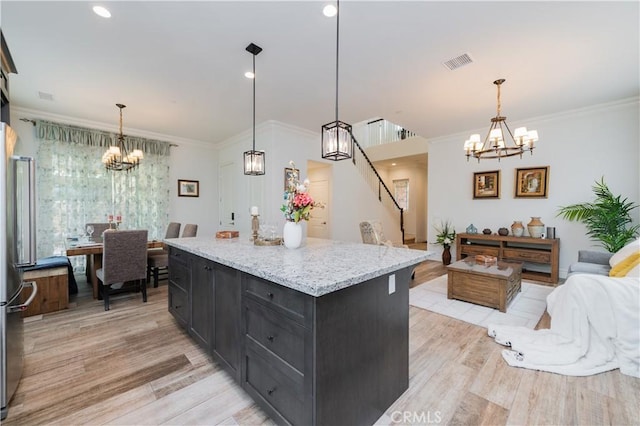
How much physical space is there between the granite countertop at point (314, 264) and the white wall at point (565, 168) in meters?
4.41

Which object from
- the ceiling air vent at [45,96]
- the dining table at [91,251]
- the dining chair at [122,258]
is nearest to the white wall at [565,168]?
the dining chair at [122,258]

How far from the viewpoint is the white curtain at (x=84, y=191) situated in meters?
4.51

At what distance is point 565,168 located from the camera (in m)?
4.61

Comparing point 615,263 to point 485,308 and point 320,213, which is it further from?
point 320,213

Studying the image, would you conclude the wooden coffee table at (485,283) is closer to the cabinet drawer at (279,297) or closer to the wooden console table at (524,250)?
the wooden console table at (524,250)

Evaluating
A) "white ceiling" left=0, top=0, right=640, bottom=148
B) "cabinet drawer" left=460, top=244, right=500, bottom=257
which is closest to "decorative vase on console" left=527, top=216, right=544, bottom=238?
"cabinet drawer" left=460, top=244, right=500, bottom=257

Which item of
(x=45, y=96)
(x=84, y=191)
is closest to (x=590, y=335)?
(x=45, y=96)

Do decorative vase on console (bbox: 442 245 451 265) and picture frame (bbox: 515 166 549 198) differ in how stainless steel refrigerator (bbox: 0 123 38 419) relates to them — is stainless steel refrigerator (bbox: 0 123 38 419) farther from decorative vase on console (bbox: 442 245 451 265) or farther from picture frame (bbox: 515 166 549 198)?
picture frame (bbox: 515 166 549 198)

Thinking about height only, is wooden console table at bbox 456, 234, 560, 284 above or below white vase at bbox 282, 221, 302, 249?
below

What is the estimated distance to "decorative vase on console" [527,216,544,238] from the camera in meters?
4.65

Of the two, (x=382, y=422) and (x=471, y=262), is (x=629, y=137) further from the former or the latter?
(x=382, y=422)

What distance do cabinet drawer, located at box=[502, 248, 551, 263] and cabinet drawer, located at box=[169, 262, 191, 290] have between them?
17.2 feet

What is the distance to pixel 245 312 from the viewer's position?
1.67m

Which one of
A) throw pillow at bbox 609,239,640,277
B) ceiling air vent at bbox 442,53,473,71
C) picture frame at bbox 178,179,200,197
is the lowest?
throw pillow at bbox 609,239,640,277
